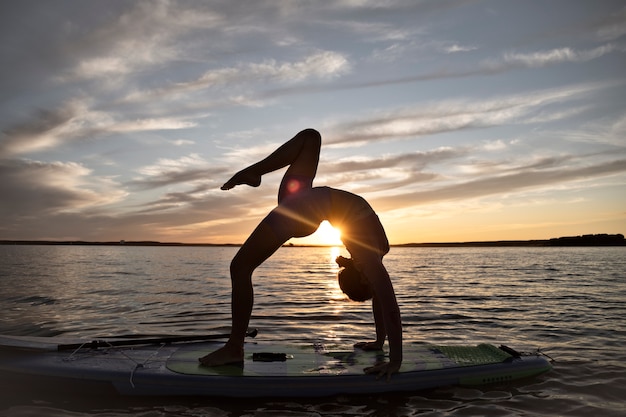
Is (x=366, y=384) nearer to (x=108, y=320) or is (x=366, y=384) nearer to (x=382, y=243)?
(x=382, y=243)

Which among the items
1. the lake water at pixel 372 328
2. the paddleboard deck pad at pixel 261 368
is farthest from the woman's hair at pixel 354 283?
the lake water at pixel 372 328

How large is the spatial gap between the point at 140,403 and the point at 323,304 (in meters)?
9.35

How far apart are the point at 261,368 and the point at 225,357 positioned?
0.45m

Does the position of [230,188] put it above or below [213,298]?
above

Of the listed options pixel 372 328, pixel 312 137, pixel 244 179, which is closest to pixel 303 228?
pixel 244 179

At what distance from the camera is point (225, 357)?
5.32 meters

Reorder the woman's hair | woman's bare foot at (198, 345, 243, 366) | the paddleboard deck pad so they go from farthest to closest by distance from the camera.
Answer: the woman's hair < woman's bare foot at (198, 345, 243, 366) < the paddleboard deck pad

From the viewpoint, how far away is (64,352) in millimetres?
5660

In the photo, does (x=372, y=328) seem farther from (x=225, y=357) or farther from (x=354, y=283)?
(x=225, y=357)

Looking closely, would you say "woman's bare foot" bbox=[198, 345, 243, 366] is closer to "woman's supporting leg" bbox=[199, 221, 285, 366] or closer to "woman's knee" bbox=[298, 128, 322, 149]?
"woman's supporting leg" bbox=[199, 221, 285, 366]

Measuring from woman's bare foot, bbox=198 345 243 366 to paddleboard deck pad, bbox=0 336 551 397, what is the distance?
0.08 metres

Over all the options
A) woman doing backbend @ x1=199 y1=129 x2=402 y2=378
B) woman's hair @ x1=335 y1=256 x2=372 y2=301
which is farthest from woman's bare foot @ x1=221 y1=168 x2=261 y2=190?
woman's hair @ x1=335 y1=256 x2=372 y2=301

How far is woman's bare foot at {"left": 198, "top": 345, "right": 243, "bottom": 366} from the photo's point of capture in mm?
5297

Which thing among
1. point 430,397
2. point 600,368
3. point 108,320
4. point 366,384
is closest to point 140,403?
point 366,384
